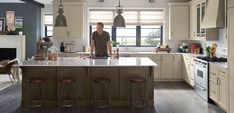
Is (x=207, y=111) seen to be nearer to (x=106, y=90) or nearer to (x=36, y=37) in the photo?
(x=106, y=90)

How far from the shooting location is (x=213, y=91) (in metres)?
5.97

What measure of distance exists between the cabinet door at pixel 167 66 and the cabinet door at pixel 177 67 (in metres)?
0.11

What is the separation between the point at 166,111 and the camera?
18.3ft

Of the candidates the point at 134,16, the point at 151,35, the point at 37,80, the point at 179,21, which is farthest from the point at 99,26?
the point at 151,35

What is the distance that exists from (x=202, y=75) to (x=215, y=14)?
1.30 m

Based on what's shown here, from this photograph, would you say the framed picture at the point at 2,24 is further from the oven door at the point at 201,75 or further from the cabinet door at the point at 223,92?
the cabinet door at the point at 223,92

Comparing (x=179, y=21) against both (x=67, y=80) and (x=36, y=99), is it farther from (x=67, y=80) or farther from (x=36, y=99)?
(x=36, y=99)

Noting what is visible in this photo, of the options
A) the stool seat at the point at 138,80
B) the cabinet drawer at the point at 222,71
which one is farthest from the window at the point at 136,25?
the cabinet drawer at the point at 222,71

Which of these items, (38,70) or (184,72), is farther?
(184,72)

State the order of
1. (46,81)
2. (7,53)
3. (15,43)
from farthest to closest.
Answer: (7,53), (15,43), (46,81)

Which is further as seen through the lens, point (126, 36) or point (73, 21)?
point (126, 36)

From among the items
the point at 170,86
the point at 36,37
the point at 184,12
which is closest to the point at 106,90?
the point at 170,86

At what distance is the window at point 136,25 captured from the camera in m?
9.66

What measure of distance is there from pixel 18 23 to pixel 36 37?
0.88m
